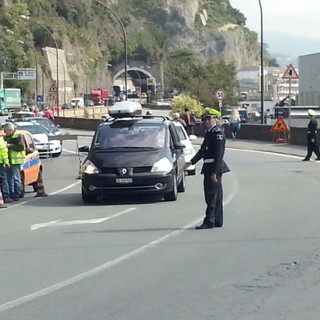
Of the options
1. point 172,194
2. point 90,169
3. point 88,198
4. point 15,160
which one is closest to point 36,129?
point 15,160

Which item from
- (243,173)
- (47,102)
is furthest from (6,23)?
(243,173)

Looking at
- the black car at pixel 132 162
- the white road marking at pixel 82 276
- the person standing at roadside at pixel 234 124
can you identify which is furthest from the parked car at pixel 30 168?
the person standing at roadside at pixel 234 124

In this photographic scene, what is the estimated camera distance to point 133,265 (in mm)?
10727

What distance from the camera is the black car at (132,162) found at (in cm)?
1752

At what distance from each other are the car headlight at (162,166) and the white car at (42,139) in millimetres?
16839

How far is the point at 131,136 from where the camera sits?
61.9ft

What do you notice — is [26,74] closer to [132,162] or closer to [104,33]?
[104,33]

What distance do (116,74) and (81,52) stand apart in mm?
24746

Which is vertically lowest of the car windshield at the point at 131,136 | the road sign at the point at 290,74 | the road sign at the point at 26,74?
the car windshield at the point at 131,136

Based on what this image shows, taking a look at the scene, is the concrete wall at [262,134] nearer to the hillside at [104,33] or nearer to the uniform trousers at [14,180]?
the uniform trousers at [14,180]

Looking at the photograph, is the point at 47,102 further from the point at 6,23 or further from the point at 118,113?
the point at 118,113

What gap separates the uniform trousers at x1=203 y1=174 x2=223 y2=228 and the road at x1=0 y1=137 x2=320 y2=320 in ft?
0.84

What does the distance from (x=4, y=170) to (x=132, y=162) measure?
309 centimetres

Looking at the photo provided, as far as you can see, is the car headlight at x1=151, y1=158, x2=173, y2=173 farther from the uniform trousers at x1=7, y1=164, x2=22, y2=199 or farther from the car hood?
the uniform trousers at x1=7, y1=164, x2=22, y2=199
